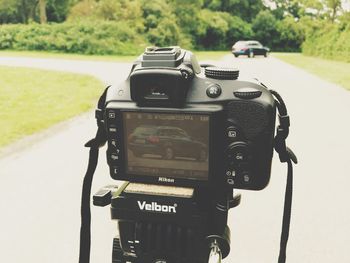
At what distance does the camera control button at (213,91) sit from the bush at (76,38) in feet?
92.6

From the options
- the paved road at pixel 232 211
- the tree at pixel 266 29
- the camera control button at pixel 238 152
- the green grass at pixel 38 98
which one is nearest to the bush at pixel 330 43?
the tree at pixel 266 29

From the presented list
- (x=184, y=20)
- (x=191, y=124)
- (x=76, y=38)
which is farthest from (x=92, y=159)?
(x=184, y=20)

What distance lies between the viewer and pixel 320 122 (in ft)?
23.0

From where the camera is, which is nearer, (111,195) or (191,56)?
(191,56)

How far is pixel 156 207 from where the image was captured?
1.58m

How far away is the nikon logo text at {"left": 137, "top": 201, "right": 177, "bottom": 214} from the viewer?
5.15 feet

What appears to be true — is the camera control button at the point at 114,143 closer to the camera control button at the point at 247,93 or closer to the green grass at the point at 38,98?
the camera control button at the point at 247,93

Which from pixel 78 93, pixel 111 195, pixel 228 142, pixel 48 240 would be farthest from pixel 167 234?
pixel 78 93

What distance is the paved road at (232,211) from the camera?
2.80 meters

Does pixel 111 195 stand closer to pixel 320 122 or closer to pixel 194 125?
pixel 194 125

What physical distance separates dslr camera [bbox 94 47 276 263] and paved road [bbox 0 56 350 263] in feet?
1.45

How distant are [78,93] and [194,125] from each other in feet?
30.3

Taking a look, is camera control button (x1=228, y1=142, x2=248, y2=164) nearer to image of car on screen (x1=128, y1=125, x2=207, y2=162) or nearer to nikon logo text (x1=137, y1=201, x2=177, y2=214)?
image of car on screen (x1=128, y1=125, x2=207, y2=162)

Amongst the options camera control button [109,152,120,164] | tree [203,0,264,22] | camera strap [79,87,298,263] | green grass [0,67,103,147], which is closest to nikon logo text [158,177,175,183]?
camera control button [109,152,120,164]
